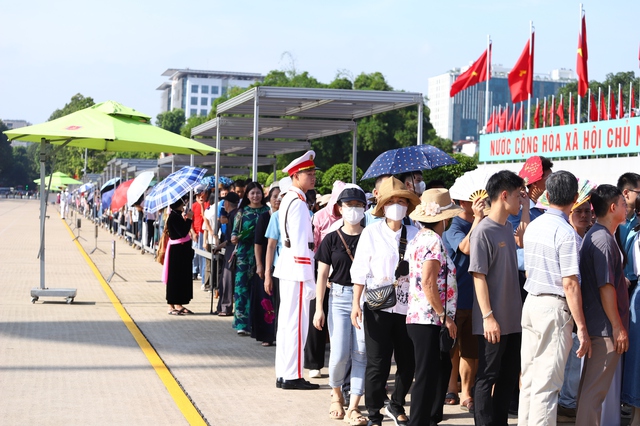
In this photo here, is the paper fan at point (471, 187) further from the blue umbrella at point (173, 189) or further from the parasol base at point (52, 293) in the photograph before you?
the parasol base at point (52, 293)

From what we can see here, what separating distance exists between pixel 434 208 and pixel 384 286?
0.68 m

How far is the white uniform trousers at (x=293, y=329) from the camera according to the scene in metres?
8.17

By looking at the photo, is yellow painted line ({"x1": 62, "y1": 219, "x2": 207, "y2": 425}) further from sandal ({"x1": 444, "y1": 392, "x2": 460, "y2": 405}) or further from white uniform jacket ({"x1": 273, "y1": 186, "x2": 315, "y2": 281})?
sandal ({"x1": 444, "y1": 392, "x2": 460, "y2": 405})

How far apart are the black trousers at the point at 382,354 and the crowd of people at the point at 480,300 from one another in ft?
0.03

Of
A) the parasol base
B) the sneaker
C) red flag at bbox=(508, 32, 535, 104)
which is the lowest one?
the sneaker

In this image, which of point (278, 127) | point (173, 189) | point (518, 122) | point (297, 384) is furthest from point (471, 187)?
point (518, 122)

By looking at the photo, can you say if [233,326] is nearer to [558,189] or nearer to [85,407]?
[85,407]

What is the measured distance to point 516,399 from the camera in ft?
24.8

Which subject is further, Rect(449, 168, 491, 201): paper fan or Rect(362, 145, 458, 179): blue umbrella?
Rect(362, 145, 458, 179): blue umbrella

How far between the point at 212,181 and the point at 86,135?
16.4 feet

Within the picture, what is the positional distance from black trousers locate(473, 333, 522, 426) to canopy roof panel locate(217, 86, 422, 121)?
607cm

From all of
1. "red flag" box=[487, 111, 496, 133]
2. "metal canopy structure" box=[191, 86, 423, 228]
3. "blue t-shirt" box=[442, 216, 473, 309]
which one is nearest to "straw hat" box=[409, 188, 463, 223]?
"blue t-shirt" box=[442, 216, 473, 309]

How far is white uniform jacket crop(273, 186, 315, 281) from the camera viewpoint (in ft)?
26.9

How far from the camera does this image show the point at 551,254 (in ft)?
19.7
